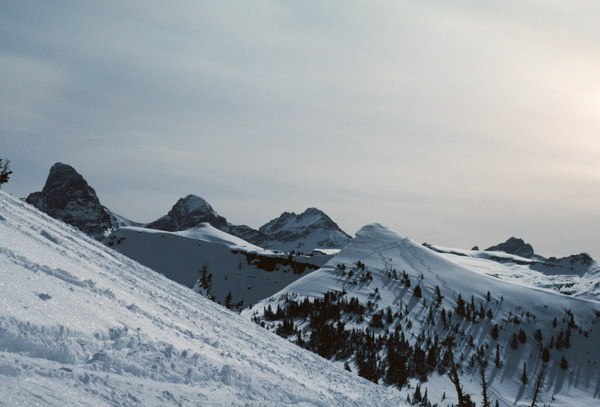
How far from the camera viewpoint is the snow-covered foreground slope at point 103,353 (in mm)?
7434

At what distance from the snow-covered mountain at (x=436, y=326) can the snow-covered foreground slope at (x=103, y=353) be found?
85258mm

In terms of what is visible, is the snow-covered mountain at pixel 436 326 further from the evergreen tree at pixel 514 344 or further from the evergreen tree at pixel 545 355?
the evergreen tree at pixel 514 344

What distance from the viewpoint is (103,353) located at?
29.2 feet

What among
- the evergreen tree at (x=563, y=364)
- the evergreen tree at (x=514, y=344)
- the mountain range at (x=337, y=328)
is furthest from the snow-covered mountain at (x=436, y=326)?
the evergreen tree at (x=514, y=344)

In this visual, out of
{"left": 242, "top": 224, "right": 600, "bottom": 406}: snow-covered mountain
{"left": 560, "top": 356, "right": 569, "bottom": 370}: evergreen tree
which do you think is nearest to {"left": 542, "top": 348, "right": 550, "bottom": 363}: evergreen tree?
{"left": 242, "top": 224, "right": 600, "bottom": 406}: snow-covered mountain

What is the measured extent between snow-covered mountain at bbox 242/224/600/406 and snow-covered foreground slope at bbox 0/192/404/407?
85.3m

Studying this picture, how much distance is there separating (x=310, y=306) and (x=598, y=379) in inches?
4159

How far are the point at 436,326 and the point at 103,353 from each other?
151464mm

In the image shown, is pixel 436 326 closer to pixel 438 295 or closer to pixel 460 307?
pixel 460 307

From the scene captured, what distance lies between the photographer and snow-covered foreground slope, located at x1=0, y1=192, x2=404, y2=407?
7434 mm

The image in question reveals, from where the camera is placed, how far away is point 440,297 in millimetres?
164375

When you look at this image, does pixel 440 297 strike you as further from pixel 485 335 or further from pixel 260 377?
pixel 260 377

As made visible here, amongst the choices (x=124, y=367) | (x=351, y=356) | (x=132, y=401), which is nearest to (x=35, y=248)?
(x=124, y=367)

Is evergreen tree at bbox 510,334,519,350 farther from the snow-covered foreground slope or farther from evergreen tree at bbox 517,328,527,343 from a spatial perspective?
the snow-covered foreground slope
